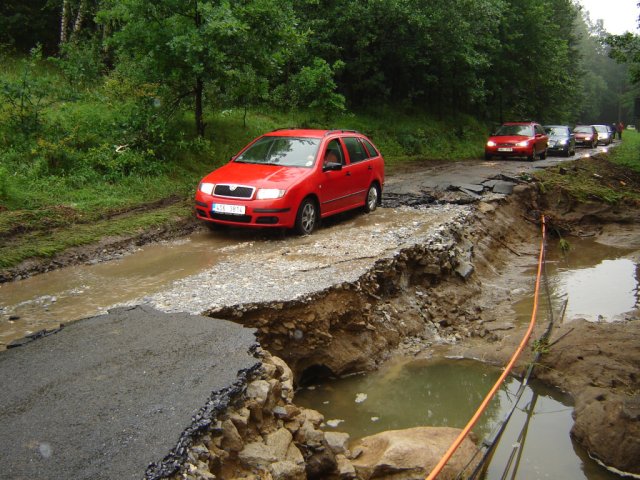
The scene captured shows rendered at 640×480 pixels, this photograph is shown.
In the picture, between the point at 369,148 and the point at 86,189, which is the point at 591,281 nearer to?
the point at 369,148

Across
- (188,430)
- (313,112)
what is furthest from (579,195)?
(188,430)

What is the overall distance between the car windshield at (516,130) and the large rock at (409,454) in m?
19.7

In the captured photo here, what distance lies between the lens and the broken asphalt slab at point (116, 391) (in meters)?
3.32

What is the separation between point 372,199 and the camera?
1216 cm

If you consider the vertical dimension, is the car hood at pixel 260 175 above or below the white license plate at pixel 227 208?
above

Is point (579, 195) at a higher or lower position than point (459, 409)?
higher

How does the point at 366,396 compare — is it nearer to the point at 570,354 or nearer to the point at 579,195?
the point at 570,354

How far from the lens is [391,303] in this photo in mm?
8008

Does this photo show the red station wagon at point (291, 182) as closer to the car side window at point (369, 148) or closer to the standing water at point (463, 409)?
the car side window at point (369, 148)

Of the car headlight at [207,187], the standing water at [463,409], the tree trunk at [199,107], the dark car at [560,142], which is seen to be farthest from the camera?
the dark car at [560,142]

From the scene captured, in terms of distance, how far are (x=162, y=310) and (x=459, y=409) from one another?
3.40 m

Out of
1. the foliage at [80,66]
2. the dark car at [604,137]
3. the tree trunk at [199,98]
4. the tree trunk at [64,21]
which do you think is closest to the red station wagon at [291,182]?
the tree trunk at [199,98]

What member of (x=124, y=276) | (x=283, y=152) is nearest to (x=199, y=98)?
(x=283, y=152)

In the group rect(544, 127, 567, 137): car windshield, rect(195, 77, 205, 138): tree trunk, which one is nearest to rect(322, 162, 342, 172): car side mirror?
rect(195, 77, 205, 138): tree trunk
